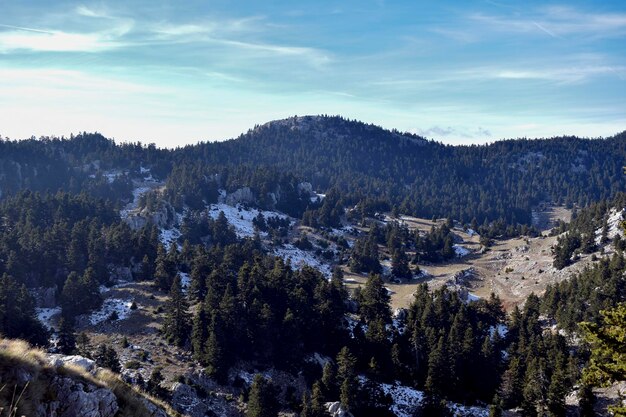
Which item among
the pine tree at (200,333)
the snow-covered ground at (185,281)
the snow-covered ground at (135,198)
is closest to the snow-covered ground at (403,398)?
the pine tree at (200,333)

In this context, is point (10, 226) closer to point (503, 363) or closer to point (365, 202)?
point (503, 363)

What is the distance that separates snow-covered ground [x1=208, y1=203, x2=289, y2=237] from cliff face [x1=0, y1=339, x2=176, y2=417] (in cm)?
12680

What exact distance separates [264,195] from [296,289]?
10614cm

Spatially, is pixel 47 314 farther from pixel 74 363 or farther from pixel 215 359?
pixel 74 363

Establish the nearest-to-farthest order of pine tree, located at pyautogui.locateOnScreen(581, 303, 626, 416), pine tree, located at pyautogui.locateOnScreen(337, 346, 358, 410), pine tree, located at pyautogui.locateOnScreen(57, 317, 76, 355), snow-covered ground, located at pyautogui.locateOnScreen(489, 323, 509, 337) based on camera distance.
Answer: pine tree, located at pyautogui.locateOnScreen(581, 303, 626, 416) < pine tree, located at pyautogui.locateOnScreen(337, 346, 358, 410) < pine tree, located at pyautogui.locateOnScreen(57, 317, 76, 355) < snow-covered ground, located at pyautogui.locateOnScreen(489, 323, 509, 337)

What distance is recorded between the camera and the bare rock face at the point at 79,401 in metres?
15.8

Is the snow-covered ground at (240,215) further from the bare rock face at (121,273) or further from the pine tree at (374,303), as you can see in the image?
the pine tree at (374,303)

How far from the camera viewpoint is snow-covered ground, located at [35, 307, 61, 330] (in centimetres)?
6944

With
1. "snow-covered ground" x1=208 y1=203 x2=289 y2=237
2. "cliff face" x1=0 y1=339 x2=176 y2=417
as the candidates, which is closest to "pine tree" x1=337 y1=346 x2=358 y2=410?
"cliff face" x1=0 y1=339 x2=176 y2=417

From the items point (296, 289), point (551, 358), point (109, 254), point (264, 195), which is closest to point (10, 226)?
point (109, 254)

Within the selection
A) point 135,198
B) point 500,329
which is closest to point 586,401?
point 500,329

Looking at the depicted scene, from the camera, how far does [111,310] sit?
73.1 metres

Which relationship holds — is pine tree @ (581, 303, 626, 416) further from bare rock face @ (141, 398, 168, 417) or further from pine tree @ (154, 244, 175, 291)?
pine tree @ (154, 244, 175, 291)

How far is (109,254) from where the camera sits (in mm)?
90625
